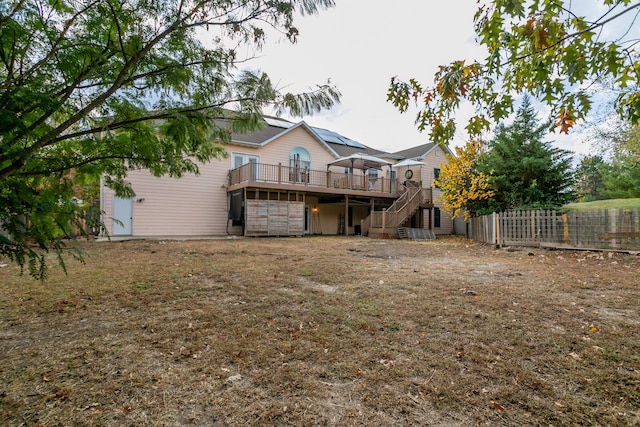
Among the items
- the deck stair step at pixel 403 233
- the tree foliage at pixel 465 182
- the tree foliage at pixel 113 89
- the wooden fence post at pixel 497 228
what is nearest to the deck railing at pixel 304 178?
the deck stair step at pixel 403 233

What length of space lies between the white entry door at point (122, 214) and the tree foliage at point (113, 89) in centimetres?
1140

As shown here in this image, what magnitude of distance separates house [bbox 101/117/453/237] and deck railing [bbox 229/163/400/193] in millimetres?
45

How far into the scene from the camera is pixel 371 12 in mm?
4945

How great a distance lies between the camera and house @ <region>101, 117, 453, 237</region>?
1416 cm

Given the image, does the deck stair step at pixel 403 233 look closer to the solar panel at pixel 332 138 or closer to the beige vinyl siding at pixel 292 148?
the beige vinyl siding at pixel 292 148

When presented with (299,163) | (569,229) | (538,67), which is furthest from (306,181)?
(538,67)

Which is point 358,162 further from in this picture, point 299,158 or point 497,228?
point 497,228

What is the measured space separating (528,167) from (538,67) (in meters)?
14.0

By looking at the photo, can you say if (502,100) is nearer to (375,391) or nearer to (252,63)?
(252,63)

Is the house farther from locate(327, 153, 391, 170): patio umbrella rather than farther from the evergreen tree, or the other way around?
the evergreen tree

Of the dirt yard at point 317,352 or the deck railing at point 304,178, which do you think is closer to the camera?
the dirt yard at point 317,352

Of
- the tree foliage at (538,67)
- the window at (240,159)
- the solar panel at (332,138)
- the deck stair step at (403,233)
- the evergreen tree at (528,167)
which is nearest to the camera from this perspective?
the tree foliage at (538,67)

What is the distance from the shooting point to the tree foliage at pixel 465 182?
1567cm

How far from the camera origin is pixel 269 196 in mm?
15750
